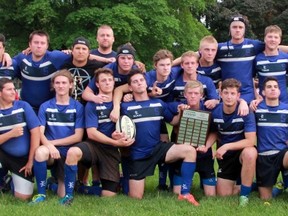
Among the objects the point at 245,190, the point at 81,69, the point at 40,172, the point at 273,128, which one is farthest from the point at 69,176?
the point at 273,128

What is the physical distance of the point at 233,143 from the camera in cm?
654

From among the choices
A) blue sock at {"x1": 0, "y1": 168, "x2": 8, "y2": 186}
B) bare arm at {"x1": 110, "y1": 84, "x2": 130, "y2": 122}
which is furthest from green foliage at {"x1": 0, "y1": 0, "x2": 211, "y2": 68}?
blue sock at {"x1": 0, "y1": 168, "x2": 8, "y2": 186}

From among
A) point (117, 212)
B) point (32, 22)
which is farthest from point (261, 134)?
point (32, 22)

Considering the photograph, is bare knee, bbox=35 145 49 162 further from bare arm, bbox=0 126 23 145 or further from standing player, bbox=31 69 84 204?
bare arm, bbox=0 126 23 145

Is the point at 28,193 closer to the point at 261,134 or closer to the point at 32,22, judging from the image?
the point at 261,134

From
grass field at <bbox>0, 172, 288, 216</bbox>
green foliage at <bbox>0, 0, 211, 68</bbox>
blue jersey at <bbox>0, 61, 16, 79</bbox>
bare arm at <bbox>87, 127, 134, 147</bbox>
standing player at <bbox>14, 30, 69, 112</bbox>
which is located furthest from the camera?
green foliage at <bbox>0, 0, 211, 68</bbox>

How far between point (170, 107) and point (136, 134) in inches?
25.3

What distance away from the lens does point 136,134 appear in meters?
6.81

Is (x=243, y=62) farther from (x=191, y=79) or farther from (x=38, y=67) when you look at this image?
(x=38, y=67)

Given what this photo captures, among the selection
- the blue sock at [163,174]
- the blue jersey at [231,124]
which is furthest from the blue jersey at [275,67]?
the blue sock at [163,174]

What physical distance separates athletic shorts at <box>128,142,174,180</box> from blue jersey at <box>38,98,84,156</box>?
3.15 ft

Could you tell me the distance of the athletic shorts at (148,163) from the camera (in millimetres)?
6816

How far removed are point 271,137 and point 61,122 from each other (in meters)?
2.86

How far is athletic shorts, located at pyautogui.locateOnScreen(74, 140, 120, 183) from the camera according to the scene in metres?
6.69
